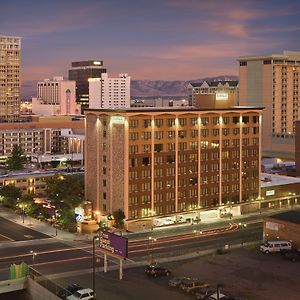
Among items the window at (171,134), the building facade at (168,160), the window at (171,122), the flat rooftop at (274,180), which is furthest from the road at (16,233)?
the flat rooftop at (274,180)

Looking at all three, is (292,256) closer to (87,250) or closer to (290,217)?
(290,217)

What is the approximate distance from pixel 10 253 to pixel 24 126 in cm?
10588

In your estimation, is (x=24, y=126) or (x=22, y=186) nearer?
(x=22, y=186)

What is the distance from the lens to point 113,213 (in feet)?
244

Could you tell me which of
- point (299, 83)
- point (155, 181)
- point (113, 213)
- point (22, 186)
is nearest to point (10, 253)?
point (113, 213)

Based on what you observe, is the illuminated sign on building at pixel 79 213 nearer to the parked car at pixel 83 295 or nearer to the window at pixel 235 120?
the window at pixel 235 120

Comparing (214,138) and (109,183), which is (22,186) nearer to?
(109,183)

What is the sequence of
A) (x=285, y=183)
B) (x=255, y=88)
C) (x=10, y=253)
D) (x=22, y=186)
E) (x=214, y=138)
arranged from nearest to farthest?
1. (x=10, y=253)
2. (x=214, y=138)
3. (x=285, y=183)
4. (x=22, y=186)
5. (x=255, y=88)

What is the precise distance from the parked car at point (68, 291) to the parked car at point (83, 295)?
0.64 metres

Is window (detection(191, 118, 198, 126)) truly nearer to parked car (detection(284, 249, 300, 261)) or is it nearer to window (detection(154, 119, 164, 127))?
window (detection(154, 119, 164, 127))

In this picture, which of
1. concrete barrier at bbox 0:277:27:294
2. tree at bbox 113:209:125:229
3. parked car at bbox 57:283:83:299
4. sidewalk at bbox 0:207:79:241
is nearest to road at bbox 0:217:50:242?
sidewalk at bbox 0:207:79:241

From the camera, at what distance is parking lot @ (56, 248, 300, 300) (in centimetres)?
4928

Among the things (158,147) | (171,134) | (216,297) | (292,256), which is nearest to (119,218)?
(158,147)

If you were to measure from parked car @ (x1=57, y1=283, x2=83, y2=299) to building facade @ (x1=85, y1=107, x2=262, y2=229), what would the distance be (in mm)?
23817
